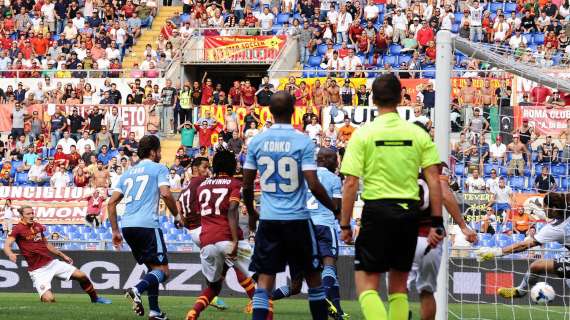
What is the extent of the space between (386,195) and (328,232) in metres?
4.85

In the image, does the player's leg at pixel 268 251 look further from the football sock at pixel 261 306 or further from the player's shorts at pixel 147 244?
the player's shorts at pixel 147 244

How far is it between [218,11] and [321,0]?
3.27 metres

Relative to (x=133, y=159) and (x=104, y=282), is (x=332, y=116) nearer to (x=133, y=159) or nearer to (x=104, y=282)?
(x=133, y=159)

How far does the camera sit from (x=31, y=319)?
582 inches

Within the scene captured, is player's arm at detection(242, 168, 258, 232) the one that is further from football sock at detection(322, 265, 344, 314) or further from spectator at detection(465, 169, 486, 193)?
spectator at detection(465, 169, 486, 193)

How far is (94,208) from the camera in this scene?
29.2m

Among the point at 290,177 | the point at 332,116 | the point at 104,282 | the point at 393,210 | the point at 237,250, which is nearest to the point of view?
the point at 393,210

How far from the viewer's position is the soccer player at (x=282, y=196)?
1127 centimetres

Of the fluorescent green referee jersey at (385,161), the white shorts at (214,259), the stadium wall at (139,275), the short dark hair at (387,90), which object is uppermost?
the short dark hair at (387,90)

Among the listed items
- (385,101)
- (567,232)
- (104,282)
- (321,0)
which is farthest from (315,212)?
(321,0)

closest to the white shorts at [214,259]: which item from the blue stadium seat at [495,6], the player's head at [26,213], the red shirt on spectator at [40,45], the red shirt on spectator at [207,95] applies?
the player's head at [26,213]

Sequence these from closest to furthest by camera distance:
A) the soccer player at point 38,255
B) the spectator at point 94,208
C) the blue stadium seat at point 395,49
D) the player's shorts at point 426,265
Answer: the player's shorts at point 426,265 < the soccer player at point 38,255 < the spectator at point 94,208 < the blue stadium seat at point 395,49

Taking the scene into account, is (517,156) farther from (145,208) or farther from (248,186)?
(248,186)

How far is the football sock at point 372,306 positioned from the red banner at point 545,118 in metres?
9.64
